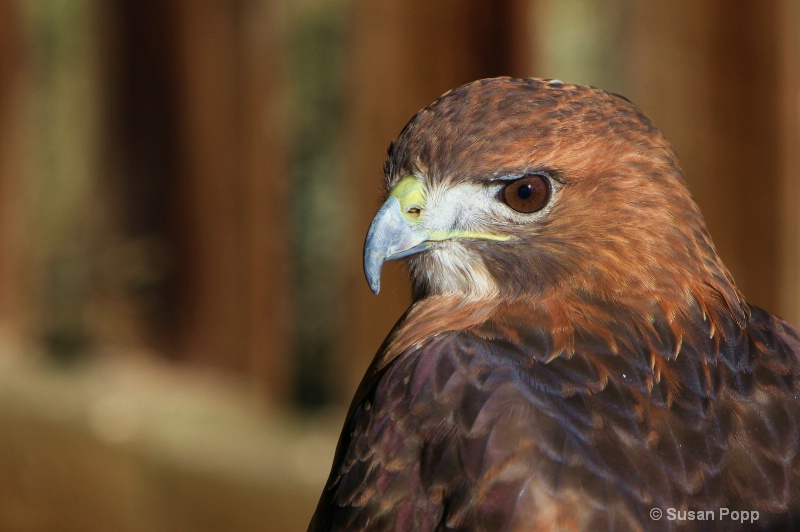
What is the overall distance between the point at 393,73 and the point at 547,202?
238cm

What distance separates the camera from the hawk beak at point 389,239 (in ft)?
9.98

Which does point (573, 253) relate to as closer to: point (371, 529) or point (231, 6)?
point (371, 529)

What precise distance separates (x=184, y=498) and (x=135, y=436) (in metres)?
0.48

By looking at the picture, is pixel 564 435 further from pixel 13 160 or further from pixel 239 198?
pixel 13 160

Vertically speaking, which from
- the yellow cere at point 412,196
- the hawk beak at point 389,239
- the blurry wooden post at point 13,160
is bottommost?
the blurry wooden post at point 13,160

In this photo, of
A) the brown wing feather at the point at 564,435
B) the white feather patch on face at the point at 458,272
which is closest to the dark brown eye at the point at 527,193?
the white feather patch on face at the point at 458,272

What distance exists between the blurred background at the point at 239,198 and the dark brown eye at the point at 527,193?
1.75m

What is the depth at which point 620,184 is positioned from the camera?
10.0 feet

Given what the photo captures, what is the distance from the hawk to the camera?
8.18 feet

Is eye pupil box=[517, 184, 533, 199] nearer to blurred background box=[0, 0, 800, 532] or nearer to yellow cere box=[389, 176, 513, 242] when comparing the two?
yellow cere box=[389, 176, 513, 242]

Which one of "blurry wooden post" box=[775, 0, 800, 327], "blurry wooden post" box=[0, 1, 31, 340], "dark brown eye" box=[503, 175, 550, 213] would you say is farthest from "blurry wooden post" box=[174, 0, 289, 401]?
"dark brown eye" box=[503, 175, 550, 213]

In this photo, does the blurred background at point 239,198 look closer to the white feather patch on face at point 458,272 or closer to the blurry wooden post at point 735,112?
the blurry wooden post at point 735,112

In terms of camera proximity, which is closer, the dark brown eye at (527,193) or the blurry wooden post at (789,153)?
the dark brown eye at (527,193)

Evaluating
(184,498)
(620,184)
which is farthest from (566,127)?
(184,498)
